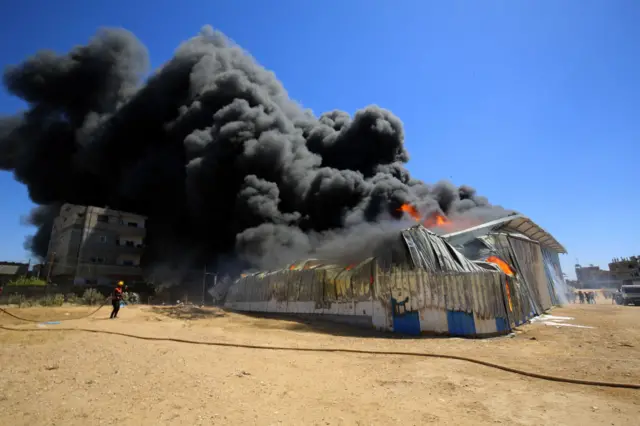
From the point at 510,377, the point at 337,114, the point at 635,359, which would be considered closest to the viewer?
the point at 510,377

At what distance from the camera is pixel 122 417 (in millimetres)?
4023

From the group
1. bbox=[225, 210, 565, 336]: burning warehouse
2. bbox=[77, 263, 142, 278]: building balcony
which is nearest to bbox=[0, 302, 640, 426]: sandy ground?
bbox=[225, 210, 565, 336]: burning warehouse

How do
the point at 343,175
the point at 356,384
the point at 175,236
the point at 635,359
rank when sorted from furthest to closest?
1. the point at 175,236
2. the point at 343,175
3. the point at 635,359
4. the point at 356,384

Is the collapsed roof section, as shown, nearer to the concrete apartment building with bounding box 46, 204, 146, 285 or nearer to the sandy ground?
the sandy ground

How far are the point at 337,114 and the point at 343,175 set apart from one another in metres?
22.4

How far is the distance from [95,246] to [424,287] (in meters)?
37.8

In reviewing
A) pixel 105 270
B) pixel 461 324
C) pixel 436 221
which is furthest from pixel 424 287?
pixel 105 270

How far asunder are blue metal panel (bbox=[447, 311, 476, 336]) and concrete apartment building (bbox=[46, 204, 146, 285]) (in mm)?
37438

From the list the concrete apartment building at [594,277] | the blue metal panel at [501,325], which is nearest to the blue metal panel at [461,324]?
the blue metal panel at [501,325]

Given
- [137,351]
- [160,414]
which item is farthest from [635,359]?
[137,351]

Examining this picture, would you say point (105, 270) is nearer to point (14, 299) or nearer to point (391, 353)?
point (14, 299)

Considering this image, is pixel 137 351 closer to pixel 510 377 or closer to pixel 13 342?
pixel 13 342

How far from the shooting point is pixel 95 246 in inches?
1475

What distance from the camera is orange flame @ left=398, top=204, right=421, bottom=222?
31812 millimetres
